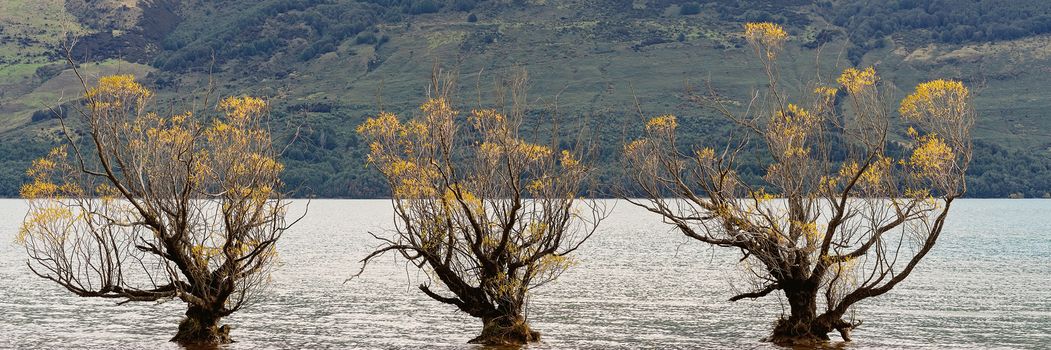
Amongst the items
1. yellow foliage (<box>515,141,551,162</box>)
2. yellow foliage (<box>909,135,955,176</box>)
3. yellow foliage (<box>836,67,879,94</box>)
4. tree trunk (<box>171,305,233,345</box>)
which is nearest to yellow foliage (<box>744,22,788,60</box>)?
yellow foliage (<box>836,67,879,94</box>)

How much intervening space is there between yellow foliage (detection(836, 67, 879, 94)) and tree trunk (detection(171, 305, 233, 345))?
70.5 feet

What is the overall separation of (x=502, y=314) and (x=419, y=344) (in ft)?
22.2

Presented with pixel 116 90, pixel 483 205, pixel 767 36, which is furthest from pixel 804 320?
pixel 116 90

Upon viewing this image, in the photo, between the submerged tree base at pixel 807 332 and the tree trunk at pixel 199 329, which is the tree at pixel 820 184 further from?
the tree trunk at pixel 199 329

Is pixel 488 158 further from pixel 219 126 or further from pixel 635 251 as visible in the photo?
pixel 635 251

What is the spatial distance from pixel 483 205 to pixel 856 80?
39.9 ft

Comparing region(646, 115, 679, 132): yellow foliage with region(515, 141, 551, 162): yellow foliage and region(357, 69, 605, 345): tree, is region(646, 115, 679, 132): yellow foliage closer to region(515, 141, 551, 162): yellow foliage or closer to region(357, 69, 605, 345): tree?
region(357, 69, 605, 345): tree

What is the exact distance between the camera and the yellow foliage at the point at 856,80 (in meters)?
34.4

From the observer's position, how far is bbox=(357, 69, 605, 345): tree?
35750mm

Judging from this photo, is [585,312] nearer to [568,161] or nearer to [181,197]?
[568,161]

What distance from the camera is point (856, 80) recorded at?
114 feet

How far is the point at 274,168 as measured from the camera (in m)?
37.2

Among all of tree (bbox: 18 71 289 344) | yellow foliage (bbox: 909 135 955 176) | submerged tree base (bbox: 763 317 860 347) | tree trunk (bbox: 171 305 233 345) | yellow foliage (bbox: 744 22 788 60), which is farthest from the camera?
submerged tree base (bbox: 763 317 860 347)

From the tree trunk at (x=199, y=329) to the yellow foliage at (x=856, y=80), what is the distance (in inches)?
846
